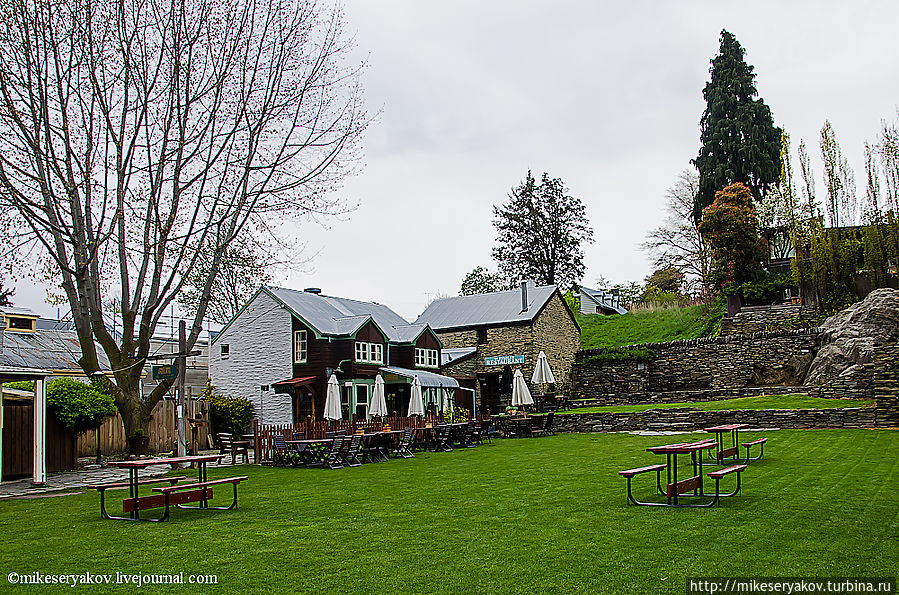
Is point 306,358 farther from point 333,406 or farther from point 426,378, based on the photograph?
point 333,406

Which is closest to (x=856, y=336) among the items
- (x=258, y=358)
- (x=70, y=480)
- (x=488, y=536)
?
(x=488, y=536)

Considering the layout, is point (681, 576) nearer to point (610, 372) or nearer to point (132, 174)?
point (132, 174)

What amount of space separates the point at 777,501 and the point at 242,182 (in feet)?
42.0

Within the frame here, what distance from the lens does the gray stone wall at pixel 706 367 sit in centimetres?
2630

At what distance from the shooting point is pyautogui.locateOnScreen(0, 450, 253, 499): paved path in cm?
1179

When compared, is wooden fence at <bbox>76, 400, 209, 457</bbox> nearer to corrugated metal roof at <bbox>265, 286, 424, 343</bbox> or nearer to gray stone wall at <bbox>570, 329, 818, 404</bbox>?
corrugated metal roof at <bbox>265, 286, 424, 343</bbox>

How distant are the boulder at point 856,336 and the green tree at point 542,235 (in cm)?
2585

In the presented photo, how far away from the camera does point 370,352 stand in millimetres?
27578

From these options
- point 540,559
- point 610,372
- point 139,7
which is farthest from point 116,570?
point 610,372

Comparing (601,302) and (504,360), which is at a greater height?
(601,302)

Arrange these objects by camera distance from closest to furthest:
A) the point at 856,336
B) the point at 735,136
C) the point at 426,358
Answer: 1. the point at 856,336
2. the point at 426,358
3. the point at 735,136

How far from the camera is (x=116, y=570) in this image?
18.2 ft

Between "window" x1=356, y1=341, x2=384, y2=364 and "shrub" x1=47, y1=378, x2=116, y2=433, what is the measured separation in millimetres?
11004

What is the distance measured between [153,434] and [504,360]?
17.5 m
